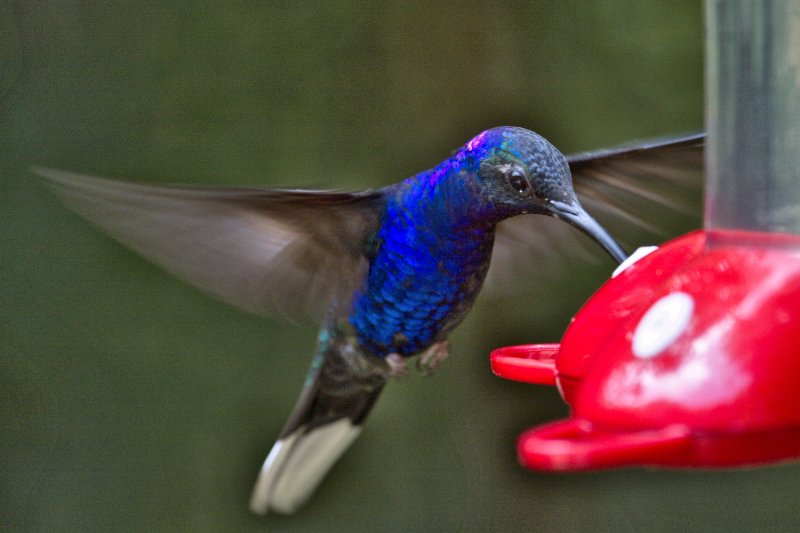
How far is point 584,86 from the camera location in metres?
3.31

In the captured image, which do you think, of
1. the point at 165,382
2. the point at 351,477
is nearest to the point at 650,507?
the point at 351,477

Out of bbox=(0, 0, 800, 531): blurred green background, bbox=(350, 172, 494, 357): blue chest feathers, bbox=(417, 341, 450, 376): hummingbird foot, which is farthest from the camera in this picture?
bbox=(0, 0, 800, 531): blurred green background

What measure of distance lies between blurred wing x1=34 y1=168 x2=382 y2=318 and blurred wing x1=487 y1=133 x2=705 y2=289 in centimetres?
35

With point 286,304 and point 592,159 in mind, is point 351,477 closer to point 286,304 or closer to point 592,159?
point 286,304

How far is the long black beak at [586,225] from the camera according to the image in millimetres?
1490

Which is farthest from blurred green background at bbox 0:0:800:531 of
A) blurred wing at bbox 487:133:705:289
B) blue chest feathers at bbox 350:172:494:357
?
blue chest feathers at bbox 350:172:494:357

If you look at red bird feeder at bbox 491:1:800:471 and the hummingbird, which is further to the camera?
the hummingbird

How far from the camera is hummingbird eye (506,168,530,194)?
5.30 ft

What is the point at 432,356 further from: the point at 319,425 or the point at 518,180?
the point at 518,180

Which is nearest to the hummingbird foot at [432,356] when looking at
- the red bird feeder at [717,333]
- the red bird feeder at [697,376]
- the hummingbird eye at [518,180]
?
the hummingbird eye at [518,180]

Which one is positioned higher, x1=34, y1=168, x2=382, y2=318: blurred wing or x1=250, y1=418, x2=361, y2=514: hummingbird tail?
x1=34, y1=168, x2=382, y2=318: blurred wing

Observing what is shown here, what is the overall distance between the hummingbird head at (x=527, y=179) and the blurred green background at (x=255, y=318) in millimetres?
1592

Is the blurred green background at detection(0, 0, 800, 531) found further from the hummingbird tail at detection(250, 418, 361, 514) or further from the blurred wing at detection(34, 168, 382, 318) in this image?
the blurred wing at detection(34, 168, 382, 318)

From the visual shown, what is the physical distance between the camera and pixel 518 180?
63.9 inches
